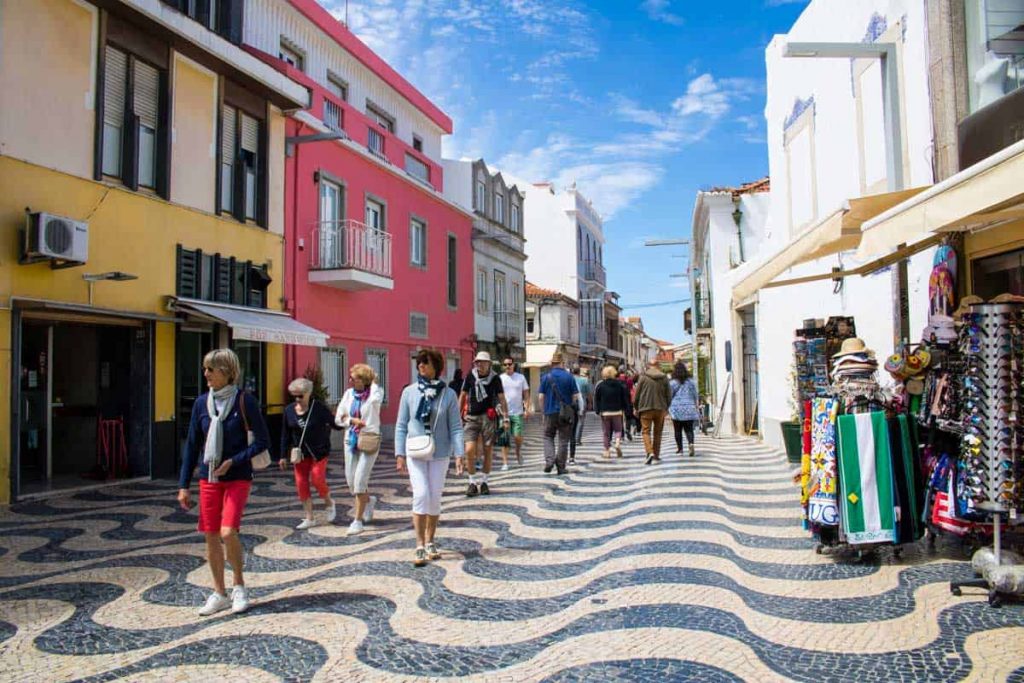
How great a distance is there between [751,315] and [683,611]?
1415cm

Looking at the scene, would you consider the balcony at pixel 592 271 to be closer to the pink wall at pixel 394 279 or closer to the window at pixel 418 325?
the pink wall at pixel 394 279

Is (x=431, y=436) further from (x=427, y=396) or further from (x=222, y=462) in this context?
(x=222, y=462)

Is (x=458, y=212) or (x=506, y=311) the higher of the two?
(x=458, y=212)

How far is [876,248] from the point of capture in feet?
17.9

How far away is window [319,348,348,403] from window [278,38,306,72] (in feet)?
19.5

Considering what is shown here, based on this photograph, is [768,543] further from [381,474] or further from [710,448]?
[710,448]

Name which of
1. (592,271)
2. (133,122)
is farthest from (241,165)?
(592,271)

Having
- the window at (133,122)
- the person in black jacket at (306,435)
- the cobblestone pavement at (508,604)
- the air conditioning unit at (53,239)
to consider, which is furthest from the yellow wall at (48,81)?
the person in black jacket at (306,435)

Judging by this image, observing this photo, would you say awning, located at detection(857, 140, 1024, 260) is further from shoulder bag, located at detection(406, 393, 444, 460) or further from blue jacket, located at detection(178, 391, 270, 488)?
blue jacket, located at detection(178, 391, 270, 488)

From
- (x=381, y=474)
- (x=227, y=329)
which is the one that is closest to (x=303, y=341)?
(x=227, y=329)

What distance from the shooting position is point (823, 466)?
543 centimetres

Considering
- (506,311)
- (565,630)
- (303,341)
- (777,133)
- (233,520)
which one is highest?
(777,133)

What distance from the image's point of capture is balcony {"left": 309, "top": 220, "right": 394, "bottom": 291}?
49.3ft

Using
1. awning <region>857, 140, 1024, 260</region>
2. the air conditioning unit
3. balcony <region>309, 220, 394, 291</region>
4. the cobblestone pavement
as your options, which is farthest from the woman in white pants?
balcony <region>309, 220, 394, 291</region>
